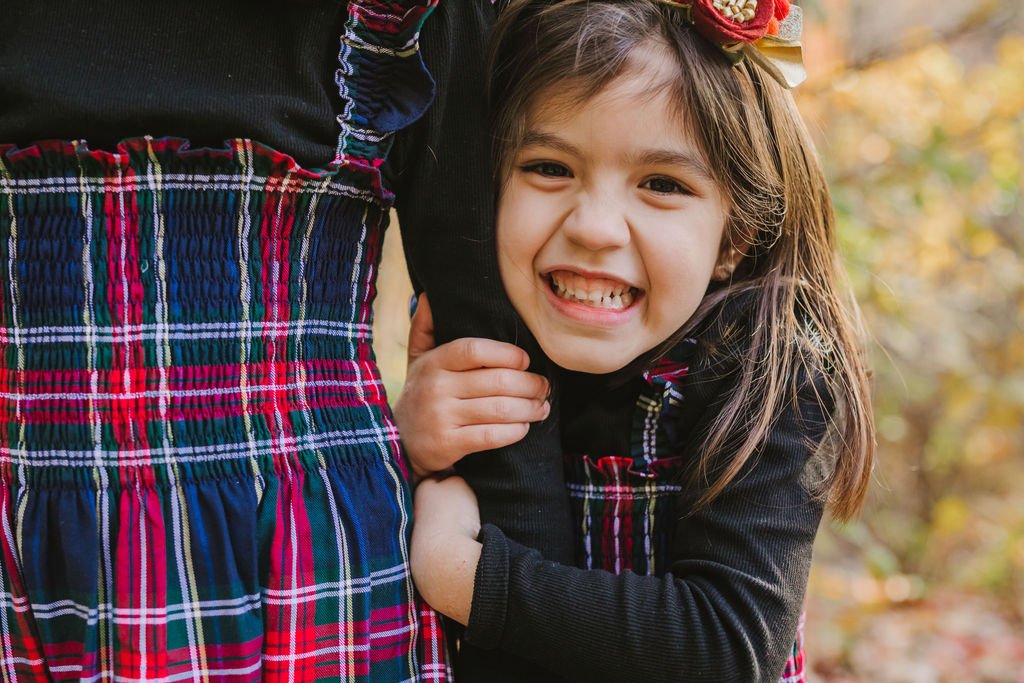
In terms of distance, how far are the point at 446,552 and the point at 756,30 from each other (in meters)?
0.85

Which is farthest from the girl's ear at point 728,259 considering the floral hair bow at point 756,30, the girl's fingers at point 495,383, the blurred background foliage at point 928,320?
the blurred background foliage at point 928,320

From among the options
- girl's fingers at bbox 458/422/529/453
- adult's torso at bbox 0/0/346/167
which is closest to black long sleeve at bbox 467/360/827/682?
girl's fingers at bbox 458/422/529/453

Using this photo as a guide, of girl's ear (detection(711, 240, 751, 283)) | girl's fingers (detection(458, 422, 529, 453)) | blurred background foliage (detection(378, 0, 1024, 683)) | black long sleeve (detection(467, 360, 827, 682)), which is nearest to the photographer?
black long sleeve (detection(467, 360, 827, 682))

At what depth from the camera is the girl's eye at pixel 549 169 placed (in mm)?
1367

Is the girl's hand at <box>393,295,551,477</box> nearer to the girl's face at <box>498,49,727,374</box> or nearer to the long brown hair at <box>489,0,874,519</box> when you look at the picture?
the girl's face at <box>498,49,727,374</box>

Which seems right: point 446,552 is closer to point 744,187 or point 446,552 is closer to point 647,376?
point 647,376

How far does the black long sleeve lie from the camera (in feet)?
4.10

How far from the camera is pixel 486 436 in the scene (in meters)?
1.35

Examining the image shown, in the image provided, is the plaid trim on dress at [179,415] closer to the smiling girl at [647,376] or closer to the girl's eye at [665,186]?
the smiling girl at [647,376]

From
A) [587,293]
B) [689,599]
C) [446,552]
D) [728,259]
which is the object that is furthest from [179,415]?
[728,259]

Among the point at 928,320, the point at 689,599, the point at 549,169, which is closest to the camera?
the point at 689,599

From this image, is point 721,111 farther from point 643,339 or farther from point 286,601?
point 286,601

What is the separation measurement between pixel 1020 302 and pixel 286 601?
4439mm

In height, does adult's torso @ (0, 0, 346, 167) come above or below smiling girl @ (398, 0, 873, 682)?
above
